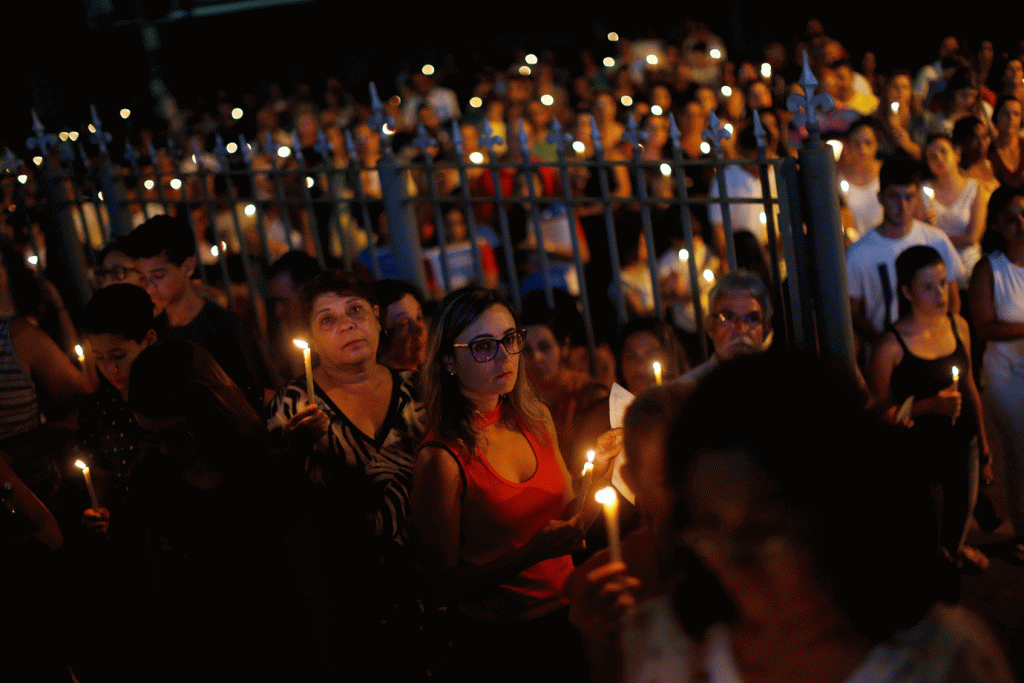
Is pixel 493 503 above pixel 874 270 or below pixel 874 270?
below

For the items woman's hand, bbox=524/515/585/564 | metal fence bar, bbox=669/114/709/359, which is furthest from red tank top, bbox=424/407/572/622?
metal fence bar, bbox=669/114/709/359

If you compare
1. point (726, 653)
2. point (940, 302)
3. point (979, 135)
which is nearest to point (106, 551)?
point (726, 653)

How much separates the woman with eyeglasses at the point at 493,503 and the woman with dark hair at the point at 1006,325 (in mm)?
2485

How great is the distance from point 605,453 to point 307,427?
1112mm

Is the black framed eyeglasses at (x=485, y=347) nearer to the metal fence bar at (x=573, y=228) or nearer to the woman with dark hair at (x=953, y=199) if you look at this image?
the metal fence bar at (x=573, y=228)

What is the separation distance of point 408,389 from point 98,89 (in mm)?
16413

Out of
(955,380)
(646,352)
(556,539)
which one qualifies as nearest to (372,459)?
(556,539)

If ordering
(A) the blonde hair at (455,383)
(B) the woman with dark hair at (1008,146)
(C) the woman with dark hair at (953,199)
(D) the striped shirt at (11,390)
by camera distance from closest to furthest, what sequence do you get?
(A) the blonde hair at (455,383)
(D) the striped shirt at (11,390)
(C) the woman with dark hair at (953,199)
(B) the woman with dark hair at (1008,146)

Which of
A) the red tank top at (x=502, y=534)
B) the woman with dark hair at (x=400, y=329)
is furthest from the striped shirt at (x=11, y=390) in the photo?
the red tank top at (x=502, y=534)

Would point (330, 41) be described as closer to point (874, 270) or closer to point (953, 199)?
point (953, 199)

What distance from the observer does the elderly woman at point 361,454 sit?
3.19 m

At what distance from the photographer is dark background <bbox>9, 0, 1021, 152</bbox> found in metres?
14.1

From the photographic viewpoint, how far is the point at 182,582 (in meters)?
2.93

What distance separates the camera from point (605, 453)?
2379 mm
